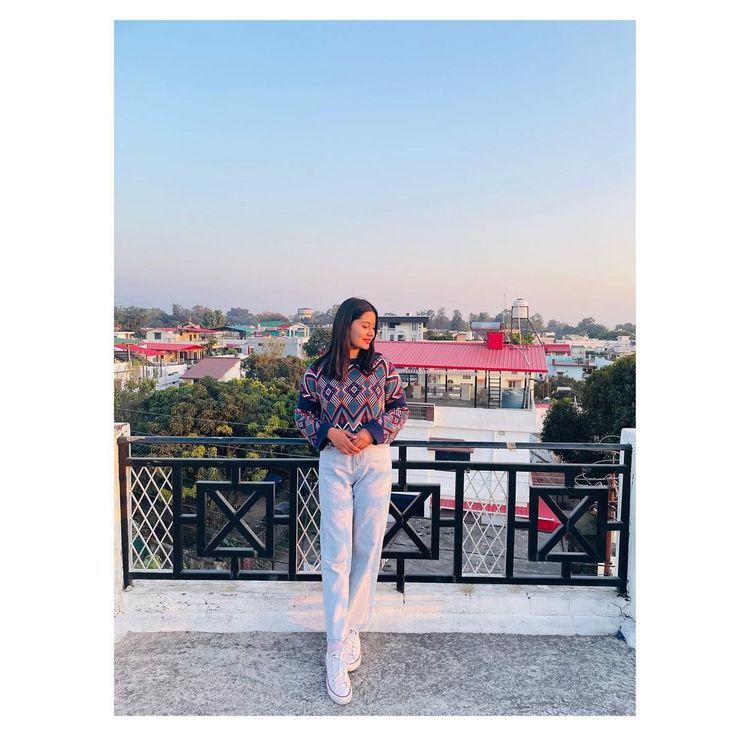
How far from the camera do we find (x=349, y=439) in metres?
1.41

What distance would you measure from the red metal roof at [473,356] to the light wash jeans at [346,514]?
1548cm

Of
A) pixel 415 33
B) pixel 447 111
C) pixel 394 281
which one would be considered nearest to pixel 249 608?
pixel 415 33

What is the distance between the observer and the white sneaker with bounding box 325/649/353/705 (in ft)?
4.57

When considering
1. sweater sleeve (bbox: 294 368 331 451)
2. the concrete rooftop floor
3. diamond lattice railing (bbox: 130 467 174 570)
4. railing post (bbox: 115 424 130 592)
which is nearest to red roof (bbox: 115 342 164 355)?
diamond lattice railing (bbox: 130 467 174 570)

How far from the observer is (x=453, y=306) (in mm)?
17297

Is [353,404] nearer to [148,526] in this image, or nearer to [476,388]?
[148,526]

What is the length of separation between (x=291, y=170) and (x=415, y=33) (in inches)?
314

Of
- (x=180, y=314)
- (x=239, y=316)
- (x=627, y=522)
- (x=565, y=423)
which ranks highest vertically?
(x=180, y=314)

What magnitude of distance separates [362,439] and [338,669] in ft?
2.23

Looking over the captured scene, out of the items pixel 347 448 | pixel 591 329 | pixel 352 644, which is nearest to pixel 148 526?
pixel 352 644

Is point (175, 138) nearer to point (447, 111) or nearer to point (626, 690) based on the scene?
point (447, 111)
